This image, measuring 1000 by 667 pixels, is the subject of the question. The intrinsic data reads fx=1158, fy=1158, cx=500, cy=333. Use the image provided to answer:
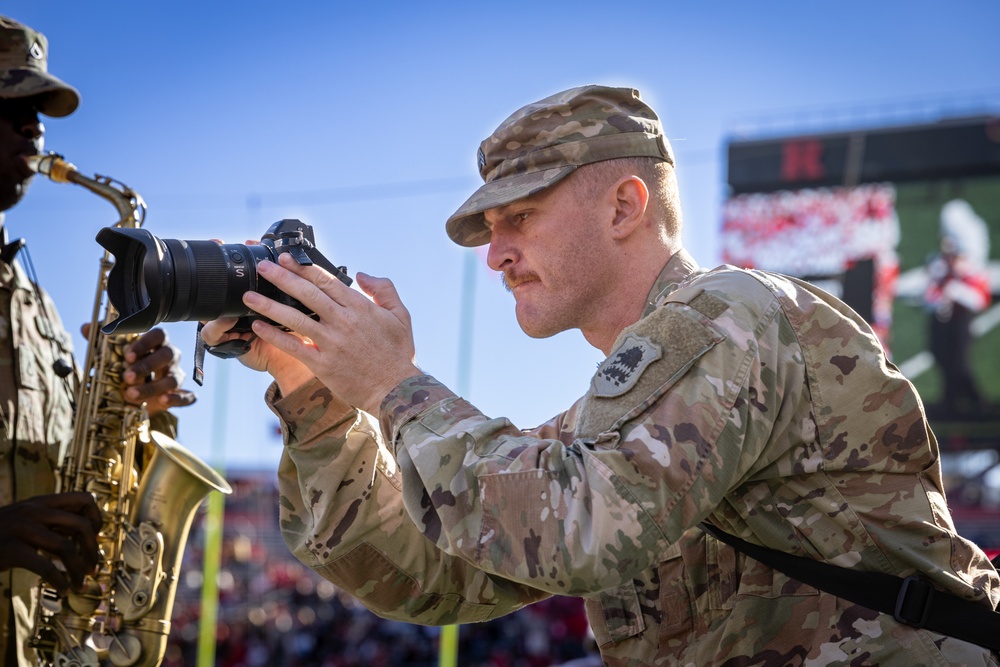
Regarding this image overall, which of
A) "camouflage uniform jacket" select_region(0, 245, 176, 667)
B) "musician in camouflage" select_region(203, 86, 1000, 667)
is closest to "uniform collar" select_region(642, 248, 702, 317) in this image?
"musician in camouflage" select_region(203, 86, 1000, 667)

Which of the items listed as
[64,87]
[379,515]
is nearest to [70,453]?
[64,87]

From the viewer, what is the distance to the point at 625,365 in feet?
6.65

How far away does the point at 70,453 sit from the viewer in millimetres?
3660

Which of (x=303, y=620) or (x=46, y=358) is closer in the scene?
(x=46, y=358)

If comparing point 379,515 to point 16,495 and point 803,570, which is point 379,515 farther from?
point 16,495

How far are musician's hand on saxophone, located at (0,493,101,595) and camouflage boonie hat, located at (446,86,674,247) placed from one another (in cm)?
142

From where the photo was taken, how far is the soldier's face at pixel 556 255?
2438 millimetres

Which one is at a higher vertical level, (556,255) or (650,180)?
(650,180)

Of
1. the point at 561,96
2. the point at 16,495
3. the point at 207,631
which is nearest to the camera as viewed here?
the point at 561,96

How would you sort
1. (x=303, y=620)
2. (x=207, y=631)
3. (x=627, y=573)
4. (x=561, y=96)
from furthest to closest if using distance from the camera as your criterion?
(x=303, y=620), (x=207, y=631), (x=561, y=96), (x=627, y=573)

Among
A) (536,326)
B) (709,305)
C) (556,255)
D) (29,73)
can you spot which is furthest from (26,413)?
(709,305)

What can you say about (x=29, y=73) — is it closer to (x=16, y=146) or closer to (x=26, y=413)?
(x=16, y=146)

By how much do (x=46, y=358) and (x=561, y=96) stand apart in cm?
206

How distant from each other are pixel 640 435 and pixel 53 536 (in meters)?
1.91
